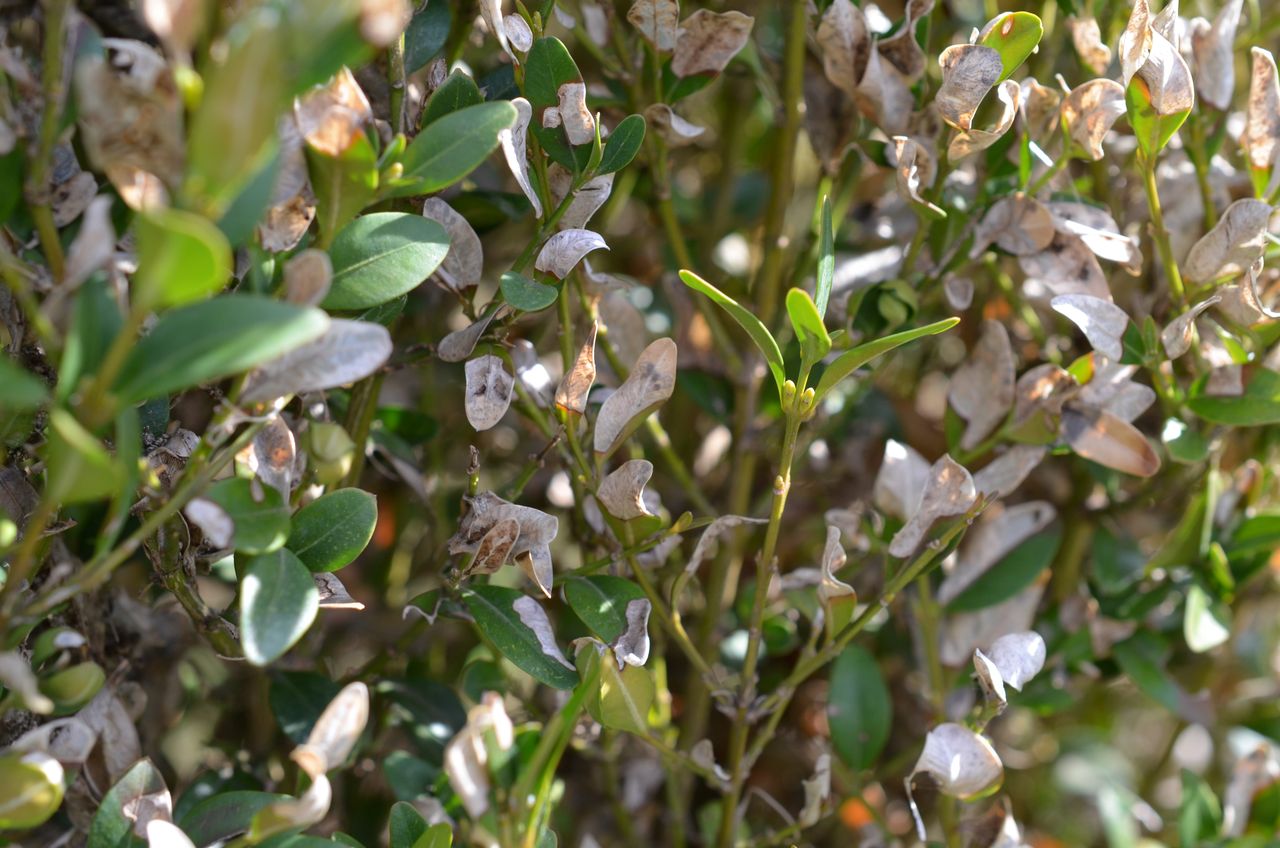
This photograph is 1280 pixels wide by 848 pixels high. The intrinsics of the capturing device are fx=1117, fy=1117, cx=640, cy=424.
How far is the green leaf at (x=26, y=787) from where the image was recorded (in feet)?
1.22

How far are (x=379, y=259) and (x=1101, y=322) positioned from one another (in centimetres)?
33

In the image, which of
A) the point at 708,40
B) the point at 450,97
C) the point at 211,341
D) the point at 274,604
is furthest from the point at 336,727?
the point at 708,40

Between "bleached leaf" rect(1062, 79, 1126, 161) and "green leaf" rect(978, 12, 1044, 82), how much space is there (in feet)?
0.13

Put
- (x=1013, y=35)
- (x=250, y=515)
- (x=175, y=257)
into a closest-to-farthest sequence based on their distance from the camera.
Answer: (x=175, y=257), (x=250, y=515), (x=1013, y=35)

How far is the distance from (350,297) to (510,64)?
0.20 metres

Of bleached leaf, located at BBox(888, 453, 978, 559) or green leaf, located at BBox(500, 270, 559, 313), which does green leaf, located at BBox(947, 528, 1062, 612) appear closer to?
bleached leaf, located at BBox(888, 453, 978, 559)

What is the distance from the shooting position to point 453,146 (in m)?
0.41

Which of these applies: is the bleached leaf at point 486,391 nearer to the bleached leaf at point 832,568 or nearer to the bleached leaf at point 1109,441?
the bleached leaf at point 832,568

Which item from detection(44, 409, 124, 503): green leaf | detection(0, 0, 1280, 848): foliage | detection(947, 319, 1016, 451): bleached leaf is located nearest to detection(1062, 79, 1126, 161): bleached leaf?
detection(0, 0, 1280, 848): foliage

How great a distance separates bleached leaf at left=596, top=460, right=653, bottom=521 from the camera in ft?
1.59

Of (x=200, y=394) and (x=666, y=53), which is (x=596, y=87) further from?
(x=200, y=394)

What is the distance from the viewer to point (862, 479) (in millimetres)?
780

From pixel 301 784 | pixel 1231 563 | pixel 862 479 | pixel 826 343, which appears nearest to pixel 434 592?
pixel 301 784

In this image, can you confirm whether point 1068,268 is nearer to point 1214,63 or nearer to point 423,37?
point 1214,63
